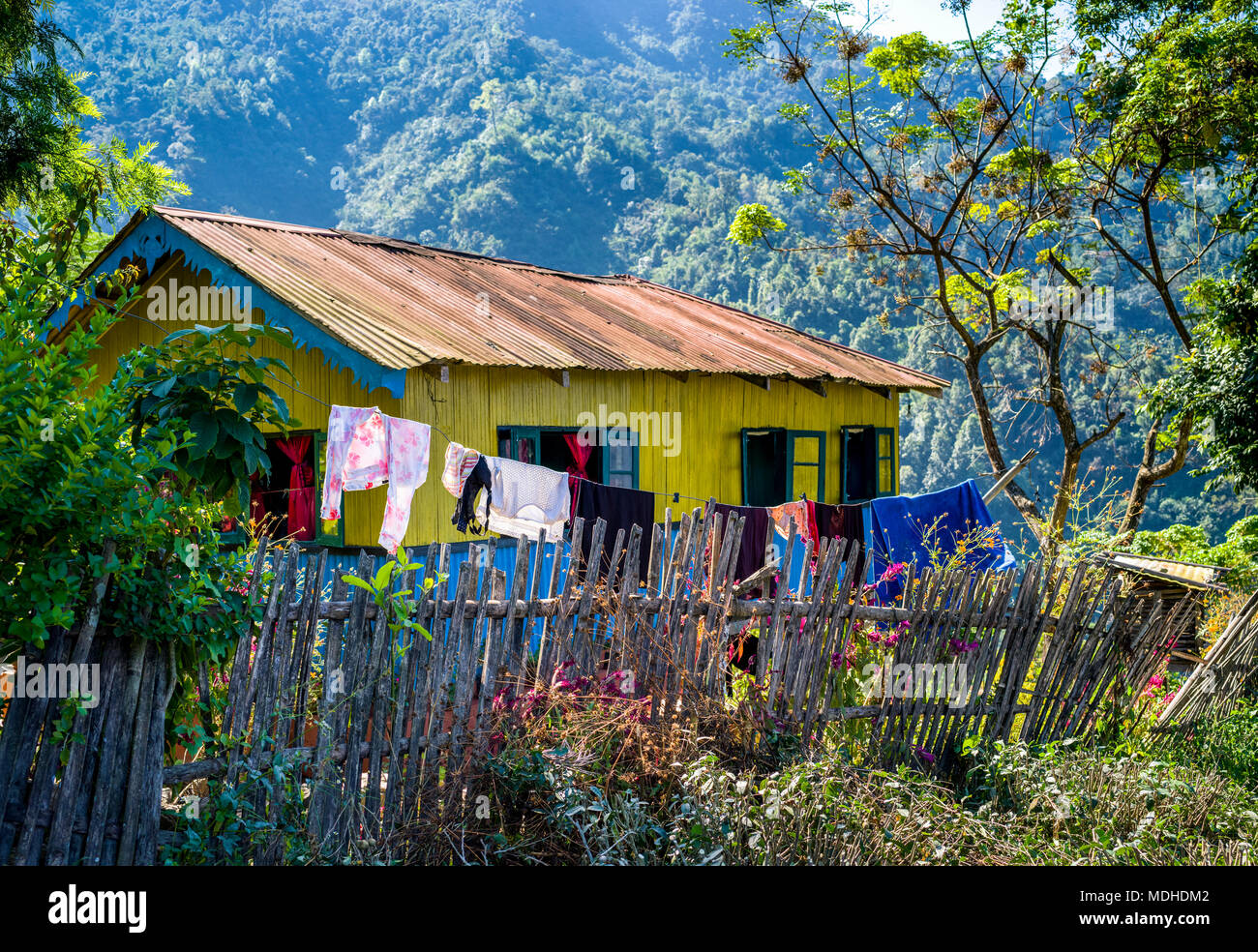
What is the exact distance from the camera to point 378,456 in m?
7.45

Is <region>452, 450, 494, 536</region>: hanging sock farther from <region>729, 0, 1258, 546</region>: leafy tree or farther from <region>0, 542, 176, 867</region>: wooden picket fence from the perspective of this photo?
<region>729, 0, 1258, 546</region>: leafy tree

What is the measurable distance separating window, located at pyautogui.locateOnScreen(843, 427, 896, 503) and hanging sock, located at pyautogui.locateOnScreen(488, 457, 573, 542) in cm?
733

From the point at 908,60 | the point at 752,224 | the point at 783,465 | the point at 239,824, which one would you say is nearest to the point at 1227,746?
the point at 239,824

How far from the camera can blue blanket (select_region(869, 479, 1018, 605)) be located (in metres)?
8.95

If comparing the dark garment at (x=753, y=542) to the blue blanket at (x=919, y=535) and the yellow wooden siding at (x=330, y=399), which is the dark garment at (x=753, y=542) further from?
the yellow wooden siding at (x=330, y=399)

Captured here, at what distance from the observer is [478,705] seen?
4.21 m

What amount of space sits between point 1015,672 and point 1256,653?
1954mm

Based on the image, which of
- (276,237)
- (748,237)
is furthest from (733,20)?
(276,237)

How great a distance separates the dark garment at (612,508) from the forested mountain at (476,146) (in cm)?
4230

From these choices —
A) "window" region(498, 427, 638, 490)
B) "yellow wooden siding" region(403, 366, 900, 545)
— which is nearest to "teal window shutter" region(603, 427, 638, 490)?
"window" region(498, 427, 638, 490)

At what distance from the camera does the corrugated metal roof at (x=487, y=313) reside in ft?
29.2

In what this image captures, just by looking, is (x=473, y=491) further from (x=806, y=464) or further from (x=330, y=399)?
(x=806, y=464)

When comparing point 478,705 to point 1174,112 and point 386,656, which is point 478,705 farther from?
point 1174,112

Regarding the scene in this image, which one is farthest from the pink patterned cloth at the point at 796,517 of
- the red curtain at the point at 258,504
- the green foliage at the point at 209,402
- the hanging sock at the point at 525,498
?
the green foliage at the point at 209,402
